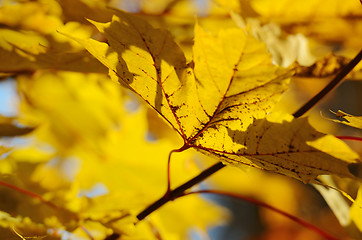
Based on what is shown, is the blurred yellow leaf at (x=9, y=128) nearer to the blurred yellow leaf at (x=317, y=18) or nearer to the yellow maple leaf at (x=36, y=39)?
the yellow maple leaf at (x=36, y=39)

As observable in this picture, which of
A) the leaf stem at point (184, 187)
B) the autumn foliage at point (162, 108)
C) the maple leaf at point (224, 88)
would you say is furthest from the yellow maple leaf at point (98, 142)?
the maple leaf at point (224, 88)

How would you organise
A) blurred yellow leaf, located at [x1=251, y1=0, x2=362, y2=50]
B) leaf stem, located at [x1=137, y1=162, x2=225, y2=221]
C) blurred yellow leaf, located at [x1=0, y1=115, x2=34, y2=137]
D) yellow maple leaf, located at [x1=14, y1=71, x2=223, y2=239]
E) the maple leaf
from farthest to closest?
yellow maple leaf, located at [x1=14, y1=71, x2=223, y2=239] < blurred yellow leaf, located at [x1=251, y1=0, x2=362, y2=50] < blurred yellow leaf, located at [x1=0, y1=115, x2=34, y2=137] < leaf stem, located at [x1=137, y1=162, x2=225, y2=221] < the maple leaf

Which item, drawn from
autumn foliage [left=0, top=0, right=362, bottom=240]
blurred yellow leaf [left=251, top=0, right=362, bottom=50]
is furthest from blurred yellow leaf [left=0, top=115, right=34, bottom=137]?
blurred yellow leaf [left=251, top=0, right=362, bottom=50]

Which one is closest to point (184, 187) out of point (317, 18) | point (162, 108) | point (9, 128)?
point (162, 108)

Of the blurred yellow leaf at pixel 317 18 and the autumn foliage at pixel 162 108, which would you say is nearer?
the autumn foliage at pixel 162 108

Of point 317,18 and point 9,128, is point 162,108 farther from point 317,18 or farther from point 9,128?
point 317,18

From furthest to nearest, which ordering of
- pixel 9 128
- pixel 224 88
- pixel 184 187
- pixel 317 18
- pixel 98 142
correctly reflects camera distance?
pixel 98 142
pixel 317 18
pixel 9 128
pixel 184 187
pixel 224 88

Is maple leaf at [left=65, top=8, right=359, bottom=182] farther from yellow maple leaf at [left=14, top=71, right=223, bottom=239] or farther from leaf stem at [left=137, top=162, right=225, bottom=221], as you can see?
yellow maple leaf at [left=14, top=71, right=223, bottom=239]

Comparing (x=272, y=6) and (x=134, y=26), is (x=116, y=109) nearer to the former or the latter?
(x=272, y=6)
